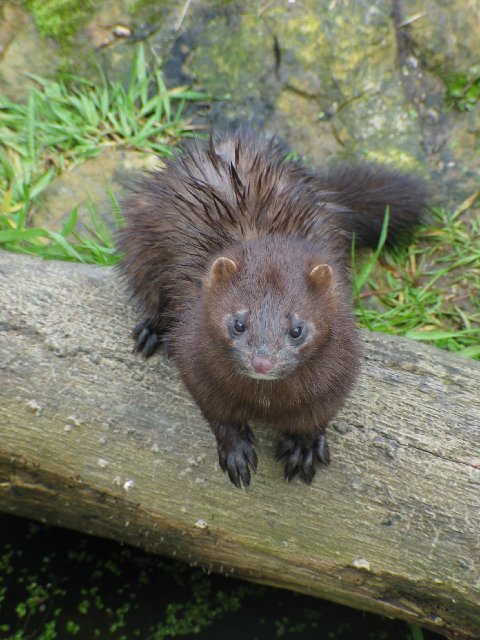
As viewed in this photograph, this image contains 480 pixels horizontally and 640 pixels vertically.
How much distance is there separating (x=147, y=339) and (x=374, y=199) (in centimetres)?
157

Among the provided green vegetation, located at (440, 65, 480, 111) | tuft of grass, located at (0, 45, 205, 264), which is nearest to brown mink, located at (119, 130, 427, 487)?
tuft of grass, located at (0, 45, 205, 264)

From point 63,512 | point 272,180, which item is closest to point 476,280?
point 272,180

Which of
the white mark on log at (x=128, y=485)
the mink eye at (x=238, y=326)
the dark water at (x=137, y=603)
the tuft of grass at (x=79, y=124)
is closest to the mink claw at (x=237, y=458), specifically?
the white mark on log at (x=128, y=485)

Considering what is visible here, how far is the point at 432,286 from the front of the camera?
4891 millimetres

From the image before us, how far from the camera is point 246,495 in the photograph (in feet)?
10.1

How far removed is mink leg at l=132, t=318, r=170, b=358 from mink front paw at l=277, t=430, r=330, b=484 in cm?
79

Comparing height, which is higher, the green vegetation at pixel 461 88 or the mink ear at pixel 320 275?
the green vegetation at pixel 461 88

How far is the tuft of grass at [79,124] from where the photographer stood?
17.1ft

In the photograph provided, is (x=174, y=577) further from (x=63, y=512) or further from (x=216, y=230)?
(x=216, y=230)

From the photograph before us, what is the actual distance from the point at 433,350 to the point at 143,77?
3.12m

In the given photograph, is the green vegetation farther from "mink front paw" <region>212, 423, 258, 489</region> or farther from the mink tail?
"mink front paw" <region>212, 423, 258, 489</region>

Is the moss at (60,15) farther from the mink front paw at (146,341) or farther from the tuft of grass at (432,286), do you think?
the mink front paw at (146,341)

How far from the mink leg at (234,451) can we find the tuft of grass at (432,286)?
5.06ft

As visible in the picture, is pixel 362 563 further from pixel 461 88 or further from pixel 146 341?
pixel 461 88
